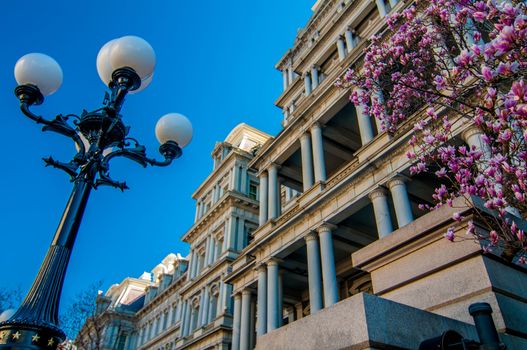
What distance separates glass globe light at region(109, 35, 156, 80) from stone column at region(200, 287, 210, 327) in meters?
27.5

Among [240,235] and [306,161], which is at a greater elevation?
[240,235]

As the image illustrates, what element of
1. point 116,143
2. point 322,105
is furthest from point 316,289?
point 116,143

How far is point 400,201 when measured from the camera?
14352 mm

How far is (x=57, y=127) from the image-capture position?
23.9 feet

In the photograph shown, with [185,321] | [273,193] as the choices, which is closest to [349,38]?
[273,193]

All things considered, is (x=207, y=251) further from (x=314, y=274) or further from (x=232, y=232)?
(x=314, y=274)

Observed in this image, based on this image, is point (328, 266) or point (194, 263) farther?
point (194, 263)

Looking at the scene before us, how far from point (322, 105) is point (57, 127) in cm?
1564

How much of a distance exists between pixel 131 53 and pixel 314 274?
12305 mm

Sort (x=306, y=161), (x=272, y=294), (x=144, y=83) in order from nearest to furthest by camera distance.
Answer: (x=144, y=83) → (x=272, y=294) → (x=306, y=161)

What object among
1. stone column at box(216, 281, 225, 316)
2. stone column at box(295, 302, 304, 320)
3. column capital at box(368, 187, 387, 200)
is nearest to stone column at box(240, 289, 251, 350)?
stone column at box(295, 302, 304, 320)

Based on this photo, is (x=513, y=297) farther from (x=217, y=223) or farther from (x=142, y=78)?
(x=217, y=223)

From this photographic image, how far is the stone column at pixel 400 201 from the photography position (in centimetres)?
1390

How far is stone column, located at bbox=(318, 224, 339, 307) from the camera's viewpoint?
50.7 ft
